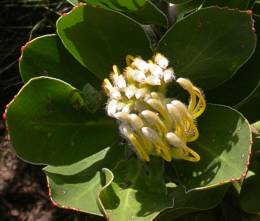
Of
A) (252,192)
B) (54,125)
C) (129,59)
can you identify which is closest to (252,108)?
(252,192)

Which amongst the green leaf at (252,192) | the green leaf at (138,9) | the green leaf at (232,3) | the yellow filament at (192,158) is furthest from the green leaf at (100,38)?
the green leaf at (252,192)

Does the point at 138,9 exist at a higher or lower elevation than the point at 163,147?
higher

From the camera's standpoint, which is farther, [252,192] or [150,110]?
[252,192]

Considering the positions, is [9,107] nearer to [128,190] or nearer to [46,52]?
[46,52]

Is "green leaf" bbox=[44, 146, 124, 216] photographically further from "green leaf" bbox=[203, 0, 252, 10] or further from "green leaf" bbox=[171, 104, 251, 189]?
"green leaf" bbox=[203, 0, 252, 10]

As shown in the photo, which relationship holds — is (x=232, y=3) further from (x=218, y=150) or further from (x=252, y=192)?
(x=252, y=192)

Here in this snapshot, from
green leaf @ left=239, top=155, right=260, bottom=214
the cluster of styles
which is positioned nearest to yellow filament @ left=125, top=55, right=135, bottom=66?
the cluster of styles

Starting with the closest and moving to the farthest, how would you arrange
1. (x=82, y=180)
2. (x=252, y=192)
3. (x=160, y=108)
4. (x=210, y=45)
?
(x=160, y=108), (x=210, y=45), (x=82, y=180), (x=252, y=192)

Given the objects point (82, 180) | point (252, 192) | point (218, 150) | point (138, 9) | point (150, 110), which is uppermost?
point (138, 9)

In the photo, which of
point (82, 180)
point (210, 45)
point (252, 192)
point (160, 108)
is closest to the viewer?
point (160, 108)
